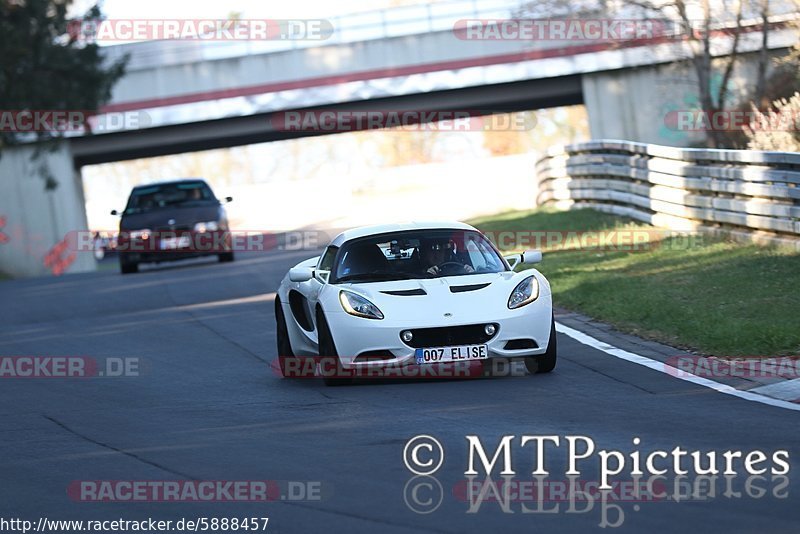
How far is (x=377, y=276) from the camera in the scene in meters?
11.5

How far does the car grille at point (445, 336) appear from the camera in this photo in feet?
34.9

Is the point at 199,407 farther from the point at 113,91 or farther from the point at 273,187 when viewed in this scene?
the point at 273,187

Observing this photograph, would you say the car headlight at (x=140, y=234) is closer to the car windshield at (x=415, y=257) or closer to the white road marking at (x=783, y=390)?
the car windshield at (x=415, y=257)

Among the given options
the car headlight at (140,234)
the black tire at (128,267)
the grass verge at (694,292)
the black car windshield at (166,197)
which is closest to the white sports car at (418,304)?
the grass verge at (694,292)

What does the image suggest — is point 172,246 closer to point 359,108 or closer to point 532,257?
point 359,108

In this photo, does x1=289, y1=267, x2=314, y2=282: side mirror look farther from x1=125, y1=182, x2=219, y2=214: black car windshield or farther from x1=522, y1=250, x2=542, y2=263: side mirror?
x1=125, y1=182, x2=219, y2=214: black car windshield

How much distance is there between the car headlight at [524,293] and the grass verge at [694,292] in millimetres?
1688

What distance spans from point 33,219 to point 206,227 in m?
20.7

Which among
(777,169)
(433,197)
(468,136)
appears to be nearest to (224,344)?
(777,169)

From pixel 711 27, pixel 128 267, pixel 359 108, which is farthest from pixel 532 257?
pixel 359 108

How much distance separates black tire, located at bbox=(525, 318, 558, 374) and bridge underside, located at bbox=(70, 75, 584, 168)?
32030 millimetres

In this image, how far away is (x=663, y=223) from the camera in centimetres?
2259

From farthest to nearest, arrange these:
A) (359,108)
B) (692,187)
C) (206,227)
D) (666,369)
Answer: (359,108), (206,227), (692,187), (666,369)

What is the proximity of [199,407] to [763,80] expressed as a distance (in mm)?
25067
